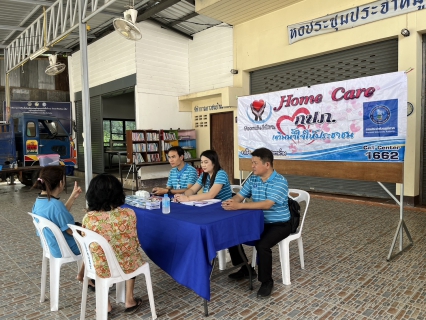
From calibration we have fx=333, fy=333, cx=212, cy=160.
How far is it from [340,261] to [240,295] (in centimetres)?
129

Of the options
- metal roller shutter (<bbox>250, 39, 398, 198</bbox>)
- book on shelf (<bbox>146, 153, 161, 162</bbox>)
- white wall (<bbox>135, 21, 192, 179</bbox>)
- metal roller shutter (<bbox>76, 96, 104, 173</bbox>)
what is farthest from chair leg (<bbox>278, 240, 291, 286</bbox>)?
metal roller shutter (<bbox>76, 96, 104, 173</bbox>)

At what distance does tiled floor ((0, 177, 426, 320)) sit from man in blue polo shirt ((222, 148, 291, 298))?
0.27 meters

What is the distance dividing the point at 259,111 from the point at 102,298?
402 cm

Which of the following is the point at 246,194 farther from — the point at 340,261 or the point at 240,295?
the point at 340,261

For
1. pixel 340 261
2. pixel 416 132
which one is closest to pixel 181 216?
pixel 340 261

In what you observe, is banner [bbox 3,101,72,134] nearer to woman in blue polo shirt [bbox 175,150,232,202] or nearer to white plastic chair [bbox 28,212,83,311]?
woman in blue polo shirt [bbox 175,150,232,202]

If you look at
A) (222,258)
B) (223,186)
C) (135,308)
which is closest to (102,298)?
(135,308)

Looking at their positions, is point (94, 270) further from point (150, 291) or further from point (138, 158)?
point (138, 158)

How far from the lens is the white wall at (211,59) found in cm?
888

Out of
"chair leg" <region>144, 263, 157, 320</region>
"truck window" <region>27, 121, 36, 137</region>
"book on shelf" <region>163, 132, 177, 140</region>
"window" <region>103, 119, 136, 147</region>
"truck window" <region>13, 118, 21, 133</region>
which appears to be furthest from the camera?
"window" <region>103, 119, 136, 147</region>

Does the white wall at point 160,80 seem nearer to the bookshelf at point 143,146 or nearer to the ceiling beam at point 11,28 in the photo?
the bookshelf at point 143,146

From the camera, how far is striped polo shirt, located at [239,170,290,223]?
270 cm

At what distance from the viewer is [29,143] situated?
29.1 feet

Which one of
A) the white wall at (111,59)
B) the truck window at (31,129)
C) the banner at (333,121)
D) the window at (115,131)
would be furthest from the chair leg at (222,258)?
the window at (115,131)
